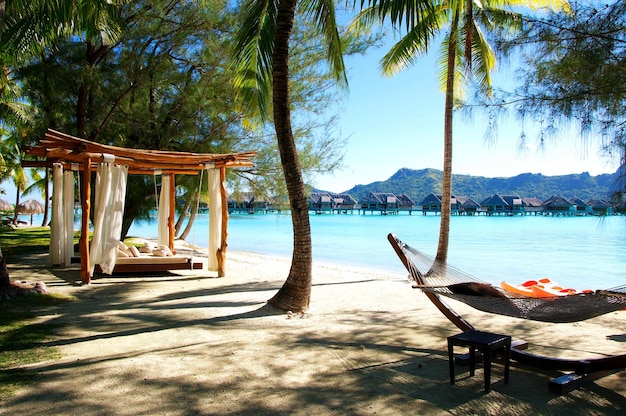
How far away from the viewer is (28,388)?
9.23 ft

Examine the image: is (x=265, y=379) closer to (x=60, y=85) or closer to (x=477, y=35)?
(x=477, y=35)

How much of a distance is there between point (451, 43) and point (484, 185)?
73901 mm

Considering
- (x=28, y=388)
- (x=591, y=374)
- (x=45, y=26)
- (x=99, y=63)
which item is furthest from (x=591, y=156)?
(x=99, y=63)

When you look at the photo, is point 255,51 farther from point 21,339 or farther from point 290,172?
point 21,339

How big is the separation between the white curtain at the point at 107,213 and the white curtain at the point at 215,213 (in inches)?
54.0

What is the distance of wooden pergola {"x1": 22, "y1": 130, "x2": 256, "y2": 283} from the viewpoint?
21.2ft

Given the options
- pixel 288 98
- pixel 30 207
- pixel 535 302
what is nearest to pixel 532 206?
pixel 30 207

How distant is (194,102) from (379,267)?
765 cm

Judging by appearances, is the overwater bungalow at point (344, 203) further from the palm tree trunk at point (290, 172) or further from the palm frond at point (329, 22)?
the palm tree trunk at point (290, 172)

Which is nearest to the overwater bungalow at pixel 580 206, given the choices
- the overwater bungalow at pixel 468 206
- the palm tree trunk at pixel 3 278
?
the overwater bungalow at pixel 468 206

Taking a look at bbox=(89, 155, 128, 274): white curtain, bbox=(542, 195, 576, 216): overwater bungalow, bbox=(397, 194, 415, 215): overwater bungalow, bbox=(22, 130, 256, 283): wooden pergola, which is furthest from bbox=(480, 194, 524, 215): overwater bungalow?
bbox=(89, 155, 128, 274): white curtain

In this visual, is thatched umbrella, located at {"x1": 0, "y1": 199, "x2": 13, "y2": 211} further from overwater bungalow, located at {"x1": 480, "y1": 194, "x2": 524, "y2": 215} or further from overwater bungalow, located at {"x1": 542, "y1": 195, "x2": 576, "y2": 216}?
overwater bungalow, located at {"x1": 542, "y1": 195, "x2": 576, "y2": 216}

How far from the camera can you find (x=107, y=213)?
23.7ft

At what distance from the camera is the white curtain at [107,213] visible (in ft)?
23.3
